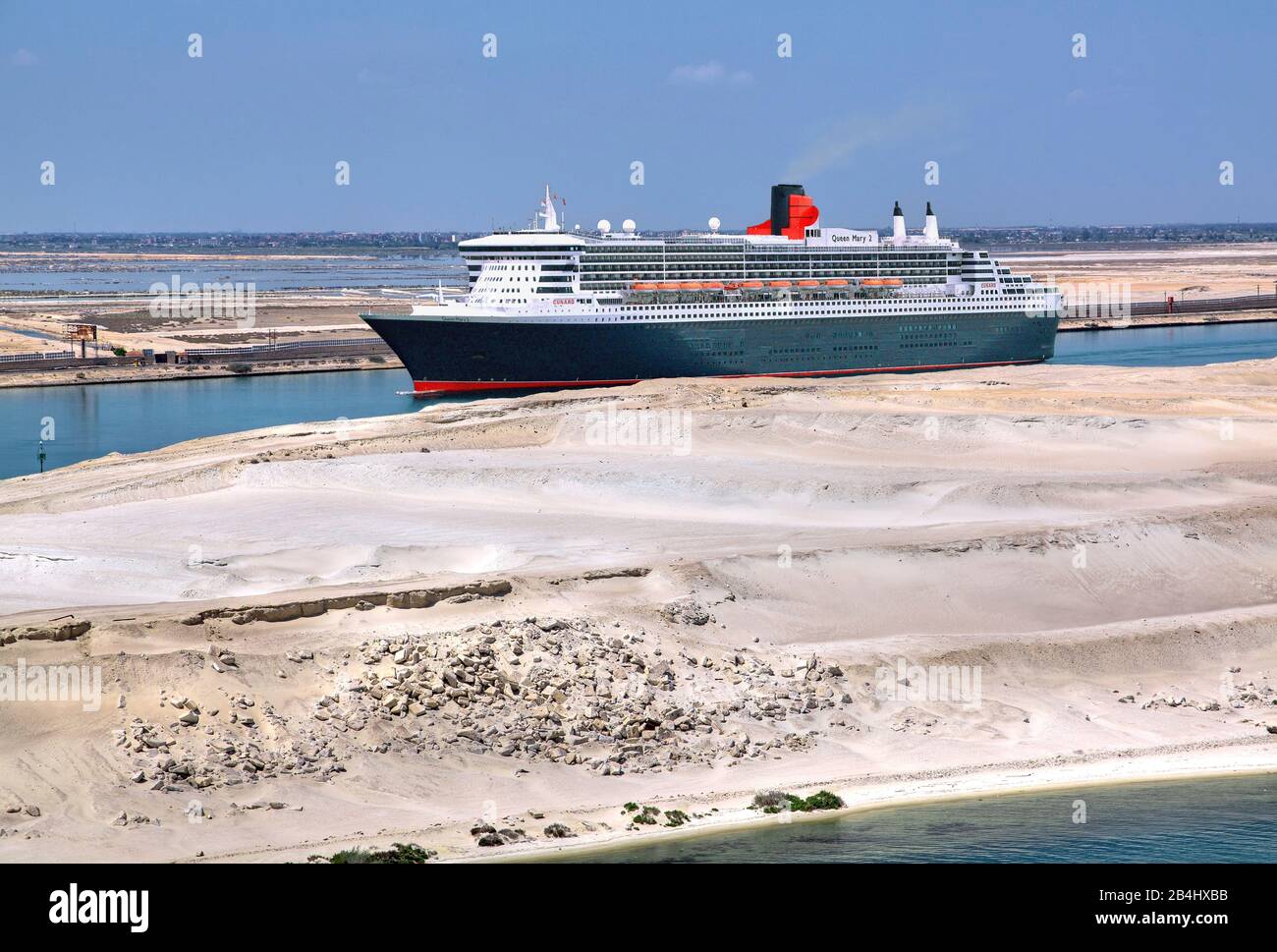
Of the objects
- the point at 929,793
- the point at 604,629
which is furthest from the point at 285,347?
the point at 929,793

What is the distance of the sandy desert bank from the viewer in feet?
60.4

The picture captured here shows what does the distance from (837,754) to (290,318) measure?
90222 mm

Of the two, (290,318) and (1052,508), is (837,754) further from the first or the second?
(290,318)

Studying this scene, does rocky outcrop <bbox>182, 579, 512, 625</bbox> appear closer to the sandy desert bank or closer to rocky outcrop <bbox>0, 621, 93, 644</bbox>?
the sandy desert bank

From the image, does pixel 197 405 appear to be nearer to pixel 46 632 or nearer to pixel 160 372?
pixel 160 372

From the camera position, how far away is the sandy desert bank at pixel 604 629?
18422mm

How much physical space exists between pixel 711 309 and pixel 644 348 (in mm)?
3462

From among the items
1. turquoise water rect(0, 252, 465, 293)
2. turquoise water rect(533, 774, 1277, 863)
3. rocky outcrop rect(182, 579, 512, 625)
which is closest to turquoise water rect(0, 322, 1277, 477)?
rocky outcrop rect(182, 579, 512, 625)

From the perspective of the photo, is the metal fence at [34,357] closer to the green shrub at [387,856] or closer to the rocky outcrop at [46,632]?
the rocky outcrop at [46,632]

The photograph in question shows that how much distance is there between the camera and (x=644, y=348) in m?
65.9

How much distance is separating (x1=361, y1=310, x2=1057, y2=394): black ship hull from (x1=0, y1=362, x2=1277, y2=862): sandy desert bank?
23.1 metres

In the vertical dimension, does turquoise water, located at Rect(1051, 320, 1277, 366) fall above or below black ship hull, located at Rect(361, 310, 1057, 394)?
below

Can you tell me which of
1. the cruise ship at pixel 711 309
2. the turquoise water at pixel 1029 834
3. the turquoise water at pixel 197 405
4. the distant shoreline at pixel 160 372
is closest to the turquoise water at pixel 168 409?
the turquoise water at pixel 197 405
